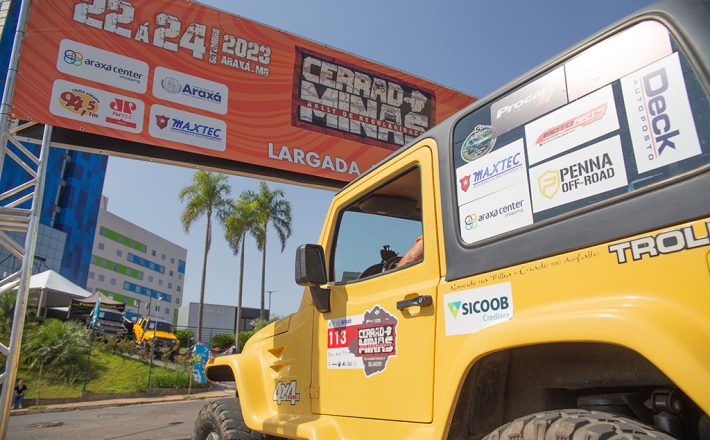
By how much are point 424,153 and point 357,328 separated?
1.00 m

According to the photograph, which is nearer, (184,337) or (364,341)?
(364,341)

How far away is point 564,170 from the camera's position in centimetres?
178

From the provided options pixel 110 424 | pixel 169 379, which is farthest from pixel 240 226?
pixel 110 424

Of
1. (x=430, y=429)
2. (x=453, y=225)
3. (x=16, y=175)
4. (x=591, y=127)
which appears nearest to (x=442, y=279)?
(x=453, y=225)

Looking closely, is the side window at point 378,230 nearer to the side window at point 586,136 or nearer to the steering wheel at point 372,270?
the steering wheel at point 372,270

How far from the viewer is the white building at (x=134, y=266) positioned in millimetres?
65812

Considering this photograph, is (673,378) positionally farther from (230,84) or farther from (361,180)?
(230,84)

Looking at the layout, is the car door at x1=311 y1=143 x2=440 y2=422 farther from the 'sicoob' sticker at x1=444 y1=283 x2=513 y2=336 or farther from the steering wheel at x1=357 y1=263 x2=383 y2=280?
the 'sicoob' sticker at x1=444 y1=283 x2=513 y2=336

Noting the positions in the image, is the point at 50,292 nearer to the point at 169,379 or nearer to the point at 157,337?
the point at 157,337

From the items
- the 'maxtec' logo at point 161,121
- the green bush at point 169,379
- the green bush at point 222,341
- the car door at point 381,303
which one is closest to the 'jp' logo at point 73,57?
the 'maxtec' logo at point 161,121

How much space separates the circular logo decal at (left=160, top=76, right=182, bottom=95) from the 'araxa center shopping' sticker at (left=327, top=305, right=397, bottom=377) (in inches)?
210

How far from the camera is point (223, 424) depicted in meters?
3.59

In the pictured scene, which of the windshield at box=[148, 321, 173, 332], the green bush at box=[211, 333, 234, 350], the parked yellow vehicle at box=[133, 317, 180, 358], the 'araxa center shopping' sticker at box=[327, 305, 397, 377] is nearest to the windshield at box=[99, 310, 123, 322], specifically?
the parked yellow vehicle at box=[133, 317, 180, 358]

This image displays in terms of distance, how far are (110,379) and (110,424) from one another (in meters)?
7.90
